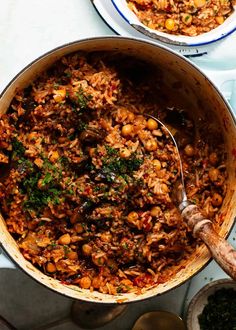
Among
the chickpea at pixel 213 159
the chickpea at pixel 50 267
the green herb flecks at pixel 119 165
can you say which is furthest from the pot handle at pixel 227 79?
the chickpea at pixel 50 267

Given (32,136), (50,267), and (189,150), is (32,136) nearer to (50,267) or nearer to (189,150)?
(50,267)

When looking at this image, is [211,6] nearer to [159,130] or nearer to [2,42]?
[159,130]

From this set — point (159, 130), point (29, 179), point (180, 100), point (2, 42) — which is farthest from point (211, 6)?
point (29, 179)

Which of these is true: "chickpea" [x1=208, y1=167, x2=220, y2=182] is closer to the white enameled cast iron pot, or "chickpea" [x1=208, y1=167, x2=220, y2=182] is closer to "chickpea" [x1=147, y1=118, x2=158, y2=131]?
the white enameled cast iron pot

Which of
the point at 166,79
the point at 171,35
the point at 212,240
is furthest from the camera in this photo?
the point at 171,35

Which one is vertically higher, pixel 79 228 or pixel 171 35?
pixel 171 35

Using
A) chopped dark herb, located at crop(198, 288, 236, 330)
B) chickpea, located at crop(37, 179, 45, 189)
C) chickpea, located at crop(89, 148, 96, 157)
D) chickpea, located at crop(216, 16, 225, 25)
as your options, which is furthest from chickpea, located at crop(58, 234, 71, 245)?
chickpea, located at crop(216, 16, 225, 25)

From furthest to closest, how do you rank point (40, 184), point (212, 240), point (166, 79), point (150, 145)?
point (166, 79) < point (150, 145) < point (40, 184) < point (212, 240)

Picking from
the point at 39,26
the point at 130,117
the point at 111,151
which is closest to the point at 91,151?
the point at 111,151
